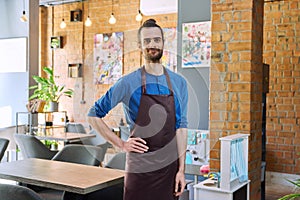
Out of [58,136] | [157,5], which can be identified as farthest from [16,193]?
[157,5]

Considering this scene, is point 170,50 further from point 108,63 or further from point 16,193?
point 16,193

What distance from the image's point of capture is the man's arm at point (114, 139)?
1752 mm

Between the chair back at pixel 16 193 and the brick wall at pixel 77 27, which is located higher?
the brick wall at pixel 77 27

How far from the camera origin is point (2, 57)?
655cm

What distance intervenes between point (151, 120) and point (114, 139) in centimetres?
21

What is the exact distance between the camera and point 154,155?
1.76 m

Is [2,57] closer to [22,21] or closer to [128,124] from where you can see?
[22,21]

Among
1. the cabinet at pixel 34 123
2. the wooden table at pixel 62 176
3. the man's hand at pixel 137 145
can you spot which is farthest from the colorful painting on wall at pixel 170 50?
the cabinet at pixel 34 123

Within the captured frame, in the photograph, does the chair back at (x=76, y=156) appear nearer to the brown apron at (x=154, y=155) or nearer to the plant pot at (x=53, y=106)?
the brown apron at (x=154, y=155)

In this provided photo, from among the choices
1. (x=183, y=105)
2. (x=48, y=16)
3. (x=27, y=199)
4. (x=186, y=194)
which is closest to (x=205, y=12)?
(x=186, y=194)

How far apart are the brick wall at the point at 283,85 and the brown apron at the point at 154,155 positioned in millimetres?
4086

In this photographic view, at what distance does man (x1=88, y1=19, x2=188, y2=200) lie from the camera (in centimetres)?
173

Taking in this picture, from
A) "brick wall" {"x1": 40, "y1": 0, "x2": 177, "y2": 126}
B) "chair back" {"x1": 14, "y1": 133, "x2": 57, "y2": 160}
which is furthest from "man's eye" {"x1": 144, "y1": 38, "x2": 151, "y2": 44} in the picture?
"brick wall" {"x1": 40, "y1": 0, "x2": 177, "y2": 126}

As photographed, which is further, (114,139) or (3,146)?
(3,146)
